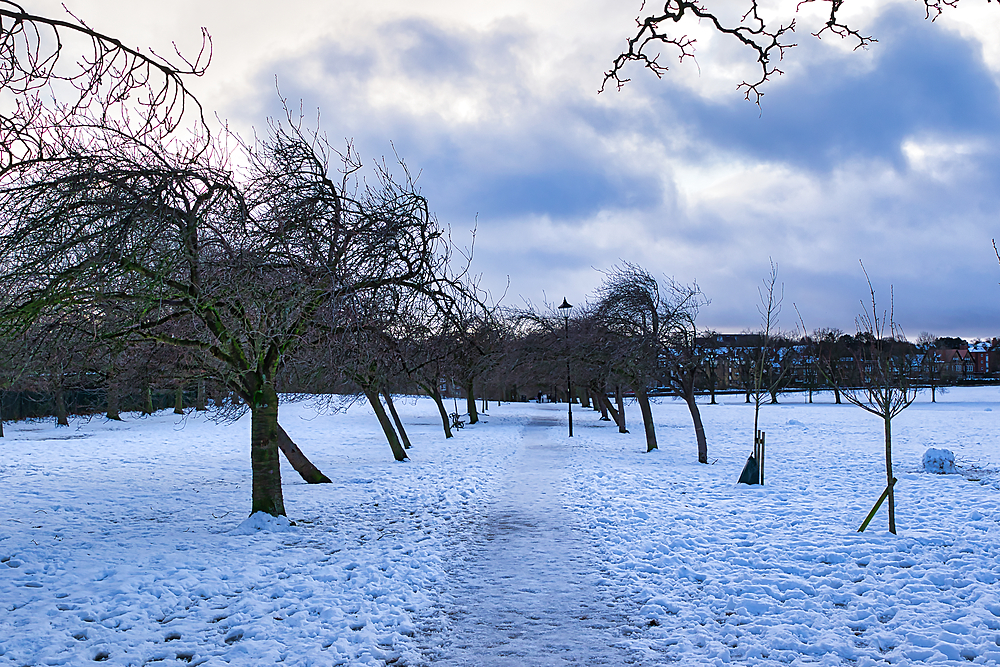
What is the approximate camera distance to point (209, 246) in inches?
282

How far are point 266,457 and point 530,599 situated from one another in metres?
5.11

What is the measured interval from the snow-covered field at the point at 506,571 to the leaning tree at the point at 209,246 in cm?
234

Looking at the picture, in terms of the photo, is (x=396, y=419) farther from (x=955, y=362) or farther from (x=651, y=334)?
(x=955, y=362)

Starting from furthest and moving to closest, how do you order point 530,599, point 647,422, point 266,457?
point 647,422, point 266,457, point 530,599

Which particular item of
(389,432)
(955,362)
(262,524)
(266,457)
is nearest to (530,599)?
(262,524)

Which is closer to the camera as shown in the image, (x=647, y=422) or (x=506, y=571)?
(x=506, y=571)

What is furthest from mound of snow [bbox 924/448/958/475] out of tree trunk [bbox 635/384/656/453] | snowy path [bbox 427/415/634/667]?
snowy path [bbox 427/415/634/667]

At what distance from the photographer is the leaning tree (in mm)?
5645

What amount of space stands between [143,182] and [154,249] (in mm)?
987

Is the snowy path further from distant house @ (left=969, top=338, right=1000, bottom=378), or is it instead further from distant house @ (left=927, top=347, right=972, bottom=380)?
distant house @ (left=969, top=338, right=1000, bottom=378)

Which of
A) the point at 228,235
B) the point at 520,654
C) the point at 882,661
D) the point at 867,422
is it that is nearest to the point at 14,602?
the point at 228,235

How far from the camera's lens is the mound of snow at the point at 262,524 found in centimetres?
888

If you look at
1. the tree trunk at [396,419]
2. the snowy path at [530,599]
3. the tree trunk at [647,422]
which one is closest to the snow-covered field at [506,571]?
the snowy path at [530,599]

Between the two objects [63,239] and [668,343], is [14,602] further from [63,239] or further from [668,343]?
[668,343]
